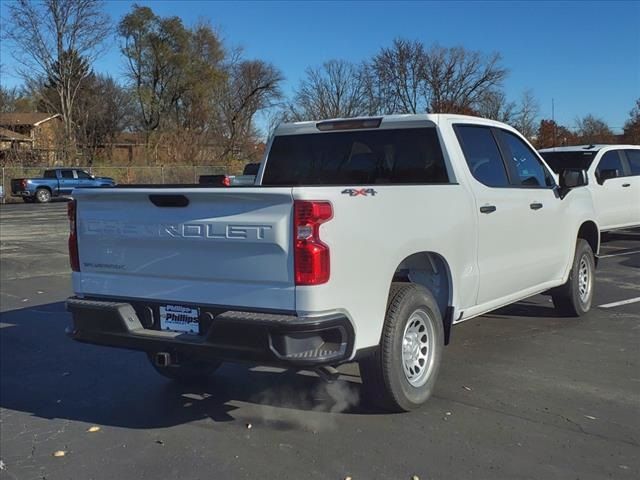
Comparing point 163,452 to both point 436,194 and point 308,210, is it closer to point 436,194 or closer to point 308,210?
point 308,210

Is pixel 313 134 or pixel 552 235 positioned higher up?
pixel 313 134

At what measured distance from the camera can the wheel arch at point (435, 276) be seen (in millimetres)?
4828

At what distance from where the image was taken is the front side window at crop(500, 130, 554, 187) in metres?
6.04

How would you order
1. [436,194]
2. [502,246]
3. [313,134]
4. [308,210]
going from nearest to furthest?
[308,210] < [436,194] < [502,246] < [313,134]

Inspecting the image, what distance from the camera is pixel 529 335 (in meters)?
6.58

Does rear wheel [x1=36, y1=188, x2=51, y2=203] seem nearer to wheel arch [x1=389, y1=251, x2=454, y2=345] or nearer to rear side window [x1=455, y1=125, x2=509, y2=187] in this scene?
rear side window [x1=455, y1=125, x2=509, y2=187]

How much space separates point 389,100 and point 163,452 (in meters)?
56.3

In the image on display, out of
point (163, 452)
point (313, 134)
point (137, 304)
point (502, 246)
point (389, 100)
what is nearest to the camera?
point (163, 452)

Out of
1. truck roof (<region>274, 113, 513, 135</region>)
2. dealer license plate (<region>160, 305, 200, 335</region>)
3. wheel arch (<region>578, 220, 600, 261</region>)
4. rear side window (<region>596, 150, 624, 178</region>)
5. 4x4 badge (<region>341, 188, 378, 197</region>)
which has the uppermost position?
truck roof (<region>274, 113, 513, 135</region>)

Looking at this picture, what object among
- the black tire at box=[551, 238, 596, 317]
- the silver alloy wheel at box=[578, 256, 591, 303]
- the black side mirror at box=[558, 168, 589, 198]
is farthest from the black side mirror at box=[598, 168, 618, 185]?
the black side mirror at box=[558, 168, 589, 198]

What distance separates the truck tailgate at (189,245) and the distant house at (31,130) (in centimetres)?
4393

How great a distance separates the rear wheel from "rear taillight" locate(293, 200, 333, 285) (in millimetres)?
33754

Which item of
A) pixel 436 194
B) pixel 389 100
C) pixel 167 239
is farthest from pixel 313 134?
pixel 389 100

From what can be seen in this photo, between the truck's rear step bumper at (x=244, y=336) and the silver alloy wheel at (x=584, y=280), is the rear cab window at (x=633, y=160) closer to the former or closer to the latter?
the silver alloy wheel at (x=584, y=280)
